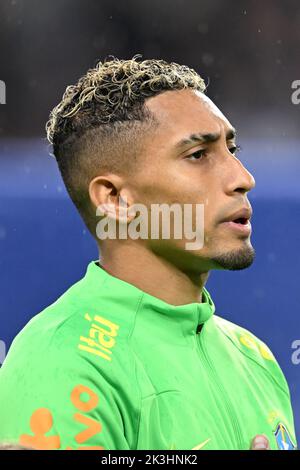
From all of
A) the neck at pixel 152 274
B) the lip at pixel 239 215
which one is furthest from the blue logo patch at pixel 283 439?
the lip at pixel 239 215

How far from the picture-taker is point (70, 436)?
165 cm

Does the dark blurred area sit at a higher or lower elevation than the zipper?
higher

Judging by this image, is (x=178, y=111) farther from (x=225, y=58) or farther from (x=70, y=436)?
(x=225, y=58)

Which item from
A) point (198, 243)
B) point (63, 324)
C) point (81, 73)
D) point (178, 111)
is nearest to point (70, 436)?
point (63, 324)

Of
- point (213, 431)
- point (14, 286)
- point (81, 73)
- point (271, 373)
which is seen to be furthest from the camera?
point (81, 73)

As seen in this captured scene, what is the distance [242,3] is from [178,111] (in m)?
3.86

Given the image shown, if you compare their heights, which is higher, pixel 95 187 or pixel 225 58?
pixel 225 58

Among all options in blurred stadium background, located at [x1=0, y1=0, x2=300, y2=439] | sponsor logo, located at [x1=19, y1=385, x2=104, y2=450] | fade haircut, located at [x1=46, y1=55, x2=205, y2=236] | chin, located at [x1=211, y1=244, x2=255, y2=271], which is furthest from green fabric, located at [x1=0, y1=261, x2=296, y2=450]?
blurred stadium background, located at [x1=0, y1=0, x2=300, y2=439]

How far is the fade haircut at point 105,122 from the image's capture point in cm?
205

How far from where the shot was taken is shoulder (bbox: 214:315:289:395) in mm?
2150

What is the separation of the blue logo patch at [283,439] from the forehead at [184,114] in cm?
68

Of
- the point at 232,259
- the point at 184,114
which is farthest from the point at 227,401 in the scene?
the point at 184,114

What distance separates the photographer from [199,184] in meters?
1.98

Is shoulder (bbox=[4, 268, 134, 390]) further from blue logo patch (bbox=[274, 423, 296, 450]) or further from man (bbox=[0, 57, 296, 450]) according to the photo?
blue logo patch (bbox=[274, 423, 296, 450])
